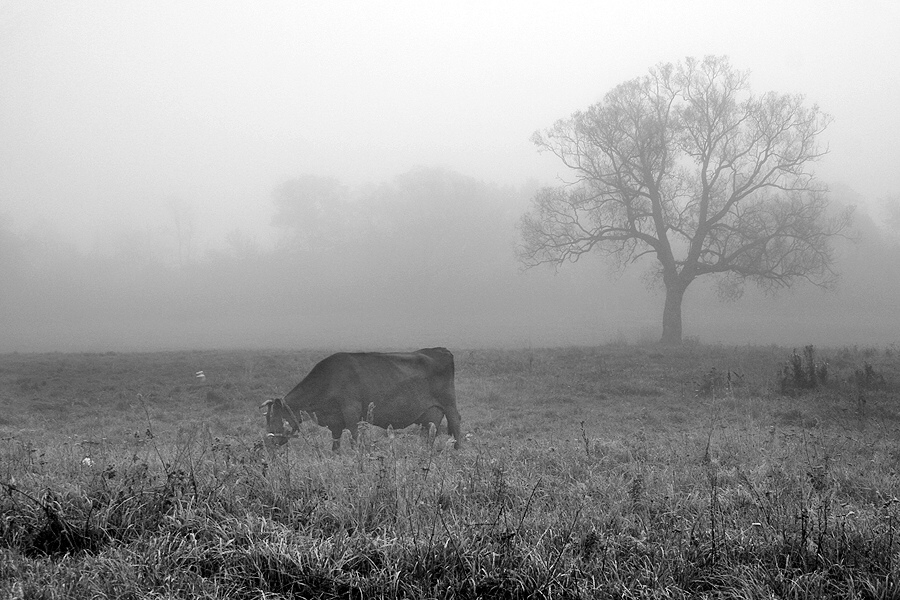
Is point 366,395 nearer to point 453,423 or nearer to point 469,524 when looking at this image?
point 453,423

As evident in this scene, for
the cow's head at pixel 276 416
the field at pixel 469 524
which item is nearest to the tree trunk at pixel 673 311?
the field at pixel 469 524

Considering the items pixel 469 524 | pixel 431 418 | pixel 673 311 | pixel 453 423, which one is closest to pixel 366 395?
pixel 431 418

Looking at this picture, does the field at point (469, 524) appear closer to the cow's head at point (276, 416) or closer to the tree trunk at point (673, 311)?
the cow's head at point (276, 416)

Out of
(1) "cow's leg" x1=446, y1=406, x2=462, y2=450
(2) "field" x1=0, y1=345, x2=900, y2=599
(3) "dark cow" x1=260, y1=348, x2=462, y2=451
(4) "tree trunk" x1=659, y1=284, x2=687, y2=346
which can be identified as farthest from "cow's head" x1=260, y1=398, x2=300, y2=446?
(4) "tree trunk" x1=659, y1=284, x2=687, y2=346

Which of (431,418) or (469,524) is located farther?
(431,418)

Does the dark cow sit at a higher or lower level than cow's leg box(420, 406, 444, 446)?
higher

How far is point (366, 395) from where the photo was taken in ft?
33.9

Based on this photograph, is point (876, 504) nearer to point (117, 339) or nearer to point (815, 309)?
point (815, 309)

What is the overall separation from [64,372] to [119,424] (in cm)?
888

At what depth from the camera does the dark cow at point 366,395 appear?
403 inches

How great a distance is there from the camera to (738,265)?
28.0 meters

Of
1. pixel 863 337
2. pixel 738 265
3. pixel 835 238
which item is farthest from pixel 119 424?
pixel 835 238

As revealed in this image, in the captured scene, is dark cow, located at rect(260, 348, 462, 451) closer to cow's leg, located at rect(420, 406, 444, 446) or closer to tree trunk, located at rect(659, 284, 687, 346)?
cow's leg, located at rect(420, 406, 444, 446)

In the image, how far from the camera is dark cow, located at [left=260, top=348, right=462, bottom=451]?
10234 millimetres
